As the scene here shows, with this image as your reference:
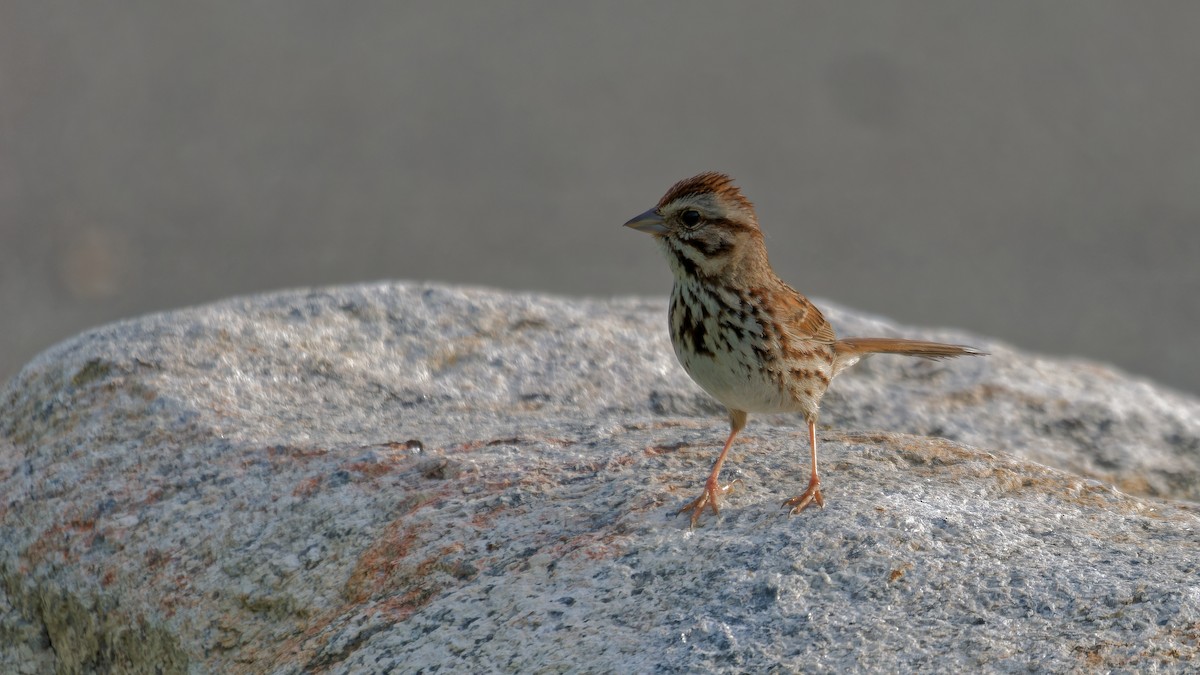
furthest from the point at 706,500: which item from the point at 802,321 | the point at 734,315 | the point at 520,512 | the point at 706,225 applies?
the point at 706,225

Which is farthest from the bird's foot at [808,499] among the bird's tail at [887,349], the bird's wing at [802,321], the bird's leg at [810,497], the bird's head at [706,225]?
the bird's tail at [887,349]

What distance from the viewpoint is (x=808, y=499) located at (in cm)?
362

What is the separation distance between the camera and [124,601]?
3760 mm

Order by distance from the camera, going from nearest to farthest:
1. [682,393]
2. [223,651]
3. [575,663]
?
[575,663], [223,651], [682,393]

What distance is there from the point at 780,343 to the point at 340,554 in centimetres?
156

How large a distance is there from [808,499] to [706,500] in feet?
0.94

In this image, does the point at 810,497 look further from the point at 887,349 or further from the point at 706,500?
Result: the point at 887,349

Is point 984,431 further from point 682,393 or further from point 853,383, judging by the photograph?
point 682,393

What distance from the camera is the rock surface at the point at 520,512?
3119 millimetres

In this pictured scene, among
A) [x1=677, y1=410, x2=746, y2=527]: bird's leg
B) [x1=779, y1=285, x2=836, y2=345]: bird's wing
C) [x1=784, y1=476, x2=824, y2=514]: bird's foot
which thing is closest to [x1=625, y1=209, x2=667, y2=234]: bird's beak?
[x1=779, y1=285, x2=836, y2=345]: bird's wing

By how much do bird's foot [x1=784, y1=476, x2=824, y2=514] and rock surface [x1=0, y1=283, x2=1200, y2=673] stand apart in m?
0.06

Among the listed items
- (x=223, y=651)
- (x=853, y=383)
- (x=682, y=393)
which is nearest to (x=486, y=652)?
(x=223, y=651)

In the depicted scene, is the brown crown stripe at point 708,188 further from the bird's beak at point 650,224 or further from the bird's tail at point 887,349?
the bird's tail at point 887,349

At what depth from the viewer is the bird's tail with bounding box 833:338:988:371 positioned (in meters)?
4.81
